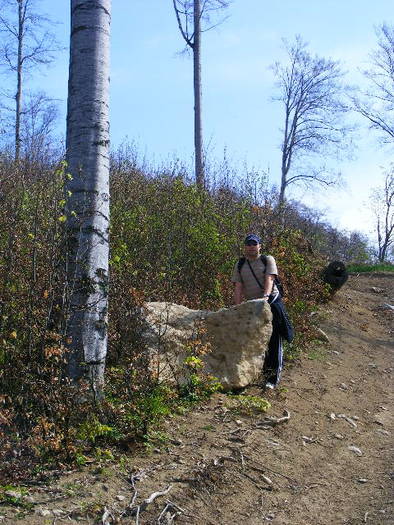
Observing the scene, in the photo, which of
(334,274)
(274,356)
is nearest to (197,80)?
(334,274)

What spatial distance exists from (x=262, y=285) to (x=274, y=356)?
823 millimetres

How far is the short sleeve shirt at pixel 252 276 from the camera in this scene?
6.53 m

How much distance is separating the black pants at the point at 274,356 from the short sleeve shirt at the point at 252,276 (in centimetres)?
21

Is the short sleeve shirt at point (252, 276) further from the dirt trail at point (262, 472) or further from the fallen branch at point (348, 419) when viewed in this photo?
the fallen branch at point (348, 419)

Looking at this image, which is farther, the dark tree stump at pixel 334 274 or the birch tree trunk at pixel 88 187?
the dark tree stump at pixel 334 274

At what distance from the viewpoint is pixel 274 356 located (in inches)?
262

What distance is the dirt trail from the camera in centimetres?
377

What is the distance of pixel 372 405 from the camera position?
7.02 meters

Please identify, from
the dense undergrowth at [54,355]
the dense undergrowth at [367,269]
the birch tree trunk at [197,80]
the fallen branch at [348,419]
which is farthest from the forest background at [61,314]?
the dense undergrowth at [367,269]

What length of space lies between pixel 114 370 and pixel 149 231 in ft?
12.2

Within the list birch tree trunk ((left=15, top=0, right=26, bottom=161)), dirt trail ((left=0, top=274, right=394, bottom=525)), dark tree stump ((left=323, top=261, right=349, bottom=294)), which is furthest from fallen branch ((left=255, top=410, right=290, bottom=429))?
birch tree trunk ((left=15, top=0, right=26, bottom=161))

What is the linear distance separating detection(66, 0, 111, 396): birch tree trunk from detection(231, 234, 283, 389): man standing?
7.39ft

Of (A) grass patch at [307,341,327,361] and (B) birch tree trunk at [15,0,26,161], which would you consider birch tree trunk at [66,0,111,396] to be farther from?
(B) birch tree trunk at [15,0,26,161]

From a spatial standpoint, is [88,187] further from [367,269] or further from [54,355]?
[367,269]
